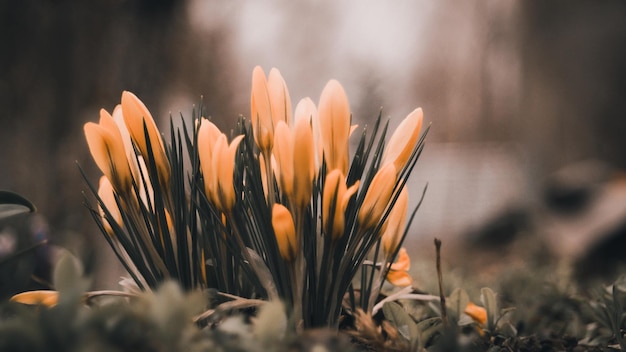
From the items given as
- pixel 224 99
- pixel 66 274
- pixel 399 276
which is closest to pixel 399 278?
pixel 399 276

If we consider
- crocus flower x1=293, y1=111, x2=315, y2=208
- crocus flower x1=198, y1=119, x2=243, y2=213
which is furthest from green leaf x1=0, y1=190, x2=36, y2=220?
crocus flower x1=293, y1=111, x2=315, y2=208

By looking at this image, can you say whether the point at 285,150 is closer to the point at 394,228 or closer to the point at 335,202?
the point at 335,202

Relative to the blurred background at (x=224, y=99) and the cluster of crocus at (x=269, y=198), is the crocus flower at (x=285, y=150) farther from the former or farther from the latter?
the blurred background at (x=224, y=99)


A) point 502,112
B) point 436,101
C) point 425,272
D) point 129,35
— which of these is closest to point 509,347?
point 425,272

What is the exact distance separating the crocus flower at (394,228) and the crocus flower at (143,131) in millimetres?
294

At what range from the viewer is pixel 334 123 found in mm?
649

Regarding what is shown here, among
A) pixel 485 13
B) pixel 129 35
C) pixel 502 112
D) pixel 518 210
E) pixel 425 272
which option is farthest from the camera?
pixel 502 112

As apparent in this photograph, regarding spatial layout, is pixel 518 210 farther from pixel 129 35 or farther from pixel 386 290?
pixel 386 290

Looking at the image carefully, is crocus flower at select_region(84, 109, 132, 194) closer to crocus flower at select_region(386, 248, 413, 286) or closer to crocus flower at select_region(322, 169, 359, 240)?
crocus flower at select_region(322, 169, 359, 240)

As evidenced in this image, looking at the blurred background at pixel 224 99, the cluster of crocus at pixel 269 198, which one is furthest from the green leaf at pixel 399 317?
the blurred background at pixel 224 99

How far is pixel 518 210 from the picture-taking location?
5367mm

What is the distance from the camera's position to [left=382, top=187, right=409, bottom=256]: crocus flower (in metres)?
0.75

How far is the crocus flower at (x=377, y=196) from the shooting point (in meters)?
0.63

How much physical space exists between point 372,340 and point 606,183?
11.4ft
